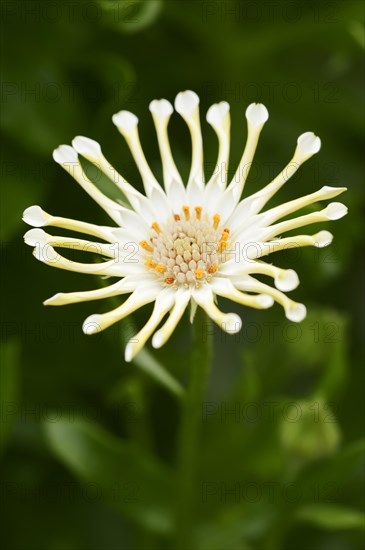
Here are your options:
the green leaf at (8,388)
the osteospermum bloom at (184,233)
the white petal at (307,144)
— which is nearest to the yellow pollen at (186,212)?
the osteospermum bloom at (184,233)

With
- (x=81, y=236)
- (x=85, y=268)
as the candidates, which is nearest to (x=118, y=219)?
(x=85, y=268)

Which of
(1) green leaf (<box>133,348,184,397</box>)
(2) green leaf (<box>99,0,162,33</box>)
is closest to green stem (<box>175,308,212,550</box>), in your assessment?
(1) green leaf (<box>133,348,184,397</box>)

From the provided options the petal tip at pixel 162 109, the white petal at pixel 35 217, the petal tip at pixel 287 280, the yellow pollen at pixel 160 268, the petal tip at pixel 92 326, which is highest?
the petal tip at pixel 162 109

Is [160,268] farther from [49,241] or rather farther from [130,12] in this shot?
[130,12]

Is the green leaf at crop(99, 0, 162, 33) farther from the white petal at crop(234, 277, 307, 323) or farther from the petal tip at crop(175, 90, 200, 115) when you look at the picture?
the white petal at crop(234, 277, 307, 323)

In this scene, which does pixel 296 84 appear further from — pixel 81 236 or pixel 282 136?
pixel 81 236

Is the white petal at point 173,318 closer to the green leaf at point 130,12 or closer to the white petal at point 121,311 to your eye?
the white petal at point 121,311
